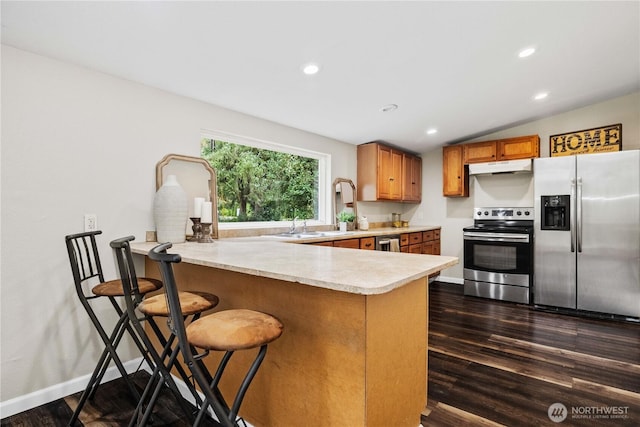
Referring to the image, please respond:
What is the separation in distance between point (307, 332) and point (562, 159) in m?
3.98

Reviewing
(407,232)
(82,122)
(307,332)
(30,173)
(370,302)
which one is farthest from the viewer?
(407,232)

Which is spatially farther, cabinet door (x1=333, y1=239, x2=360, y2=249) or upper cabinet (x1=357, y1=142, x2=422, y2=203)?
upper cabinet (x1=357, y1=142, x2=422, y2=203)

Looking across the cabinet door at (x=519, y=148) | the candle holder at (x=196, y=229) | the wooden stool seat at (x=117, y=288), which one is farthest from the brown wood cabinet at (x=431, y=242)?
the wooden stool seat at (x=117, y=288)

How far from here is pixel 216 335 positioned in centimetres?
121

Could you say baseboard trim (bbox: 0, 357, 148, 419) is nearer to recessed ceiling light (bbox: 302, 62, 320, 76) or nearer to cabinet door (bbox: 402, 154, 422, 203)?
recessed ceiling light (bbox: 302, 62, 320, 76)

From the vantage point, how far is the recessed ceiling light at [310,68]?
2.44m

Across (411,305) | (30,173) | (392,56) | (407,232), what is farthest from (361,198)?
(30,173)

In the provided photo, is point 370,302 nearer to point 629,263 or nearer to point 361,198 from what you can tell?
point 361,198

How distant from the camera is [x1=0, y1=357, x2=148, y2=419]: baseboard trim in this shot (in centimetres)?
187

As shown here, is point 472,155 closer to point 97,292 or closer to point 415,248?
point 415,248

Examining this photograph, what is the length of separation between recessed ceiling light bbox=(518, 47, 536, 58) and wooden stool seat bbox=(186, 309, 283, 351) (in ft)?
9.48

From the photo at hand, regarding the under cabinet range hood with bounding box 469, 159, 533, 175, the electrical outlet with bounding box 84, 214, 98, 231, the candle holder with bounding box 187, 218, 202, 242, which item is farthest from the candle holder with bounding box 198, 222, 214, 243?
the under cabinet range hood with bounding box 469, 159, 533, 175

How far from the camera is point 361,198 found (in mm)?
4664

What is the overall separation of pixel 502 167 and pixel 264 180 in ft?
10.7
